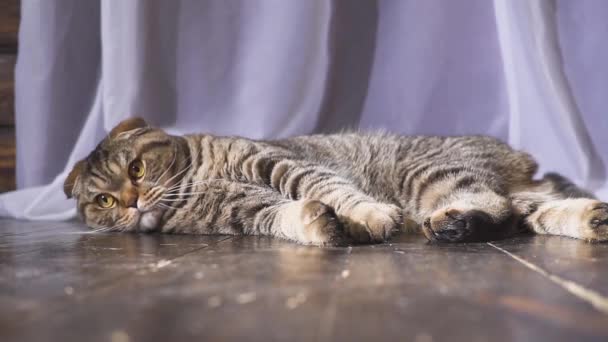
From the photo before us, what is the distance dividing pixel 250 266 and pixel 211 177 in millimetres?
711

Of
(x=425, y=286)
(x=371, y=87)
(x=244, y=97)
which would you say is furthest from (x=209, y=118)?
(x=425, y=286)

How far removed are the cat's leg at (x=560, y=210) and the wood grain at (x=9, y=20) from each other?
2.31m

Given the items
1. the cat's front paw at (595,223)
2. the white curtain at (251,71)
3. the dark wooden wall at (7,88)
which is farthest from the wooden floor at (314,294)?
the dark wooden wall at (7,88)

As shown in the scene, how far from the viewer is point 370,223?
1.27 metres

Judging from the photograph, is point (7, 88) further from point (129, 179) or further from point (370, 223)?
point (370, 223)

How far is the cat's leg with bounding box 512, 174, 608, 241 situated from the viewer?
1.22 metres

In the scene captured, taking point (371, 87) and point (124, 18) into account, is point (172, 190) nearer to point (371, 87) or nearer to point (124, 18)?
point (124, 18)

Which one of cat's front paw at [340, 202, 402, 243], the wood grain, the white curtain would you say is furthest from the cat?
the wood grain

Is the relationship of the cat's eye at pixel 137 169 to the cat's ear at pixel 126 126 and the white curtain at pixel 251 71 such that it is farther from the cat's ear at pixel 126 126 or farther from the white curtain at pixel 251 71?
the white curtain at pixel 251 71

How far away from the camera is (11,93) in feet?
8.46

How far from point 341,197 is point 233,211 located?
351mm

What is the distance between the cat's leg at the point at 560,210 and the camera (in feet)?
4.00

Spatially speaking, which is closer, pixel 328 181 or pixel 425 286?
pixel 425 286

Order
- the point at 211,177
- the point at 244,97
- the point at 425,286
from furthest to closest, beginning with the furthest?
the point at 244,97 → the point at 211,177 → the point at 425,286
